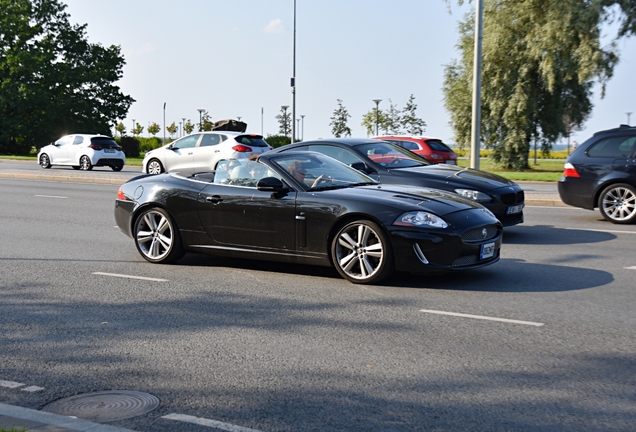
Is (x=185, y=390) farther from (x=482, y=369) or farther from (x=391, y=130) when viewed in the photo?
(x=391, y=130)

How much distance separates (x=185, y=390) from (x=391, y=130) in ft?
172

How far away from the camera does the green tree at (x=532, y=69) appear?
31.0m

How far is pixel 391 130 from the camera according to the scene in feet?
185

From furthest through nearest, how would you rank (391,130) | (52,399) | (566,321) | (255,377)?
(391,130) < (566,321) < (255,377) < (52,399)

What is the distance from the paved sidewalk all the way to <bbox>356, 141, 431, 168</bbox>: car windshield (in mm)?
8334

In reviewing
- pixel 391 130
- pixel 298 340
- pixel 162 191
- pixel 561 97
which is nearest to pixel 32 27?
pixel 391 130

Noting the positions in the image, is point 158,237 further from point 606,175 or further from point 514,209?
point 606,175

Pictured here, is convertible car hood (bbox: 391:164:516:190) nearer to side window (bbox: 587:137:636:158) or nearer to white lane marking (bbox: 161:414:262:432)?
side window (bbox: 587:137:636:158)

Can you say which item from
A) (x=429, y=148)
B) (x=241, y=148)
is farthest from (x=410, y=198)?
(x=241, y=148)

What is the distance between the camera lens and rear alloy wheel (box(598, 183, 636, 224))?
13383 millimetres

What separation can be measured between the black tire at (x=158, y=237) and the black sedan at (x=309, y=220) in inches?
0.5

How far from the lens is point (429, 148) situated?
80.1 feet

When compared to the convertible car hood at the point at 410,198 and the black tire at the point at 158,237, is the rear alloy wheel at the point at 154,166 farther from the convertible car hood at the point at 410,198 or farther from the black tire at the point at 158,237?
the convertible car hood at the point at 410,198

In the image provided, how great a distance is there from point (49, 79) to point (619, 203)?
5207 centimetres
